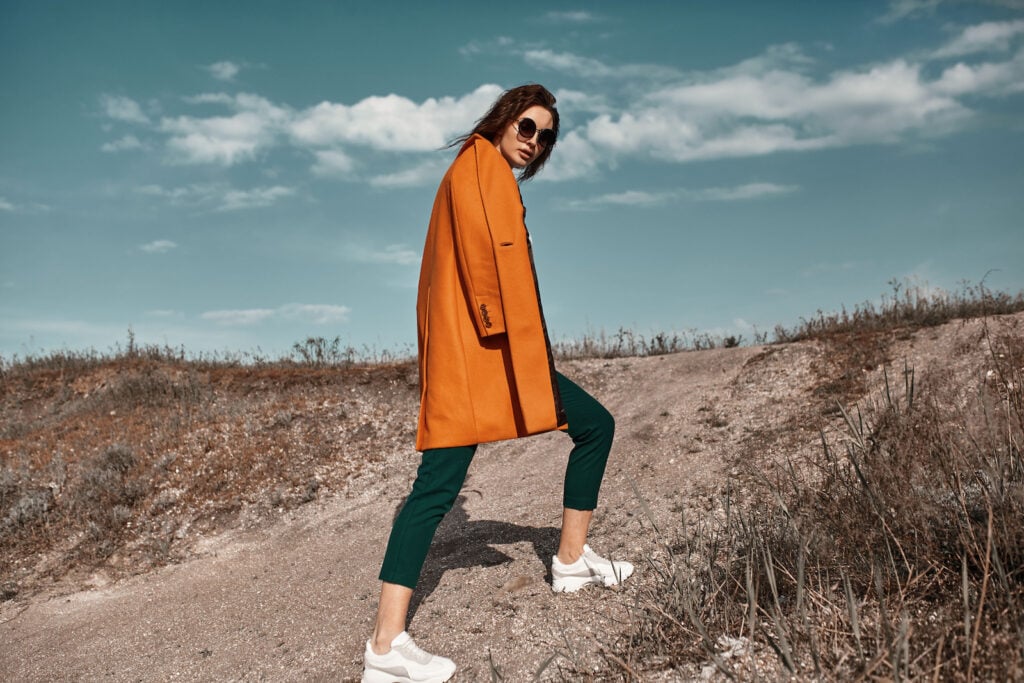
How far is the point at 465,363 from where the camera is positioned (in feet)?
11.2

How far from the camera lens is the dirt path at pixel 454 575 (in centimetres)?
392

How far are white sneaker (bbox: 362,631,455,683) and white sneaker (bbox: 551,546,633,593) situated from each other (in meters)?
0.89

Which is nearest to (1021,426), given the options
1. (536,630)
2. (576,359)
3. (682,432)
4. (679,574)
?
(679,574)

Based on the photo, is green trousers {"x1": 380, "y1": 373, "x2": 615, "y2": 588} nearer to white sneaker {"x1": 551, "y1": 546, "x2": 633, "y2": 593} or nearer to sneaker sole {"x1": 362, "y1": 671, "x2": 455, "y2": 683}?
sneaker sole {"x1": 362, "y1": 671, "x2": 455, "y2": 683}

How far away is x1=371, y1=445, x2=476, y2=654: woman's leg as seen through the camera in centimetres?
329

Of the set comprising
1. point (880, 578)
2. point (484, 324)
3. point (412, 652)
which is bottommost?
point (412, 652)

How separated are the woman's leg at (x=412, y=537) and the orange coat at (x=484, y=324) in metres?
0.11

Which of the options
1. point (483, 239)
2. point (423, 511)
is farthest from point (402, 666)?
point (483, 239)

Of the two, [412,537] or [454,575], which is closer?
[412,537]

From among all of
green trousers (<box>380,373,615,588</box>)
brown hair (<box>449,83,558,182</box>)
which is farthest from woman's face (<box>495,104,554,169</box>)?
green trousers (<box>380,373,615,588</box>)

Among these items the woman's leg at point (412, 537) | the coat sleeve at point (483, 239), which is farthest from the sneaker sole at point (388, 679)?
the coat sleeve at point (483, 239)

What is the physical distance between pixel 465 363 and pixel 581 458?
913 millimetres

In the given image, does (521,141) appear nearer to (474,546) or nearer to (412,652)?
(412,652)

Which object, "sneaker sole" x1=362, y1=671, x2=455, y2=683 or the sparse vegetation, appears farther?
"sneaker sole" x1=362, y1=671, x2=455, y2=683
